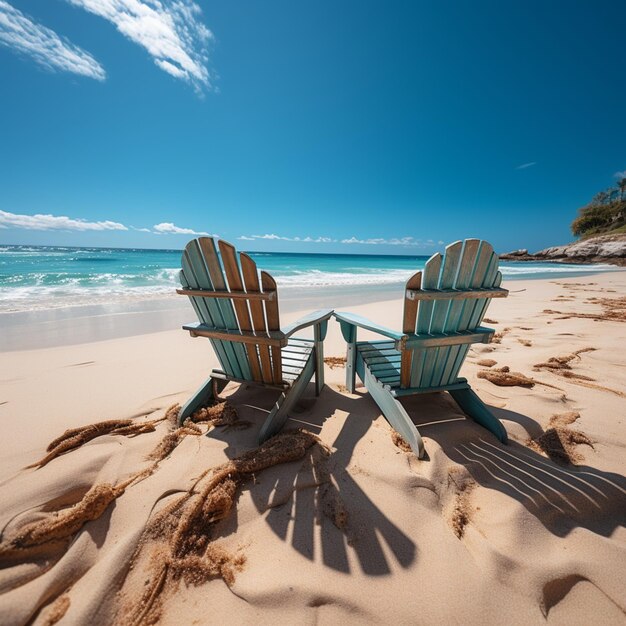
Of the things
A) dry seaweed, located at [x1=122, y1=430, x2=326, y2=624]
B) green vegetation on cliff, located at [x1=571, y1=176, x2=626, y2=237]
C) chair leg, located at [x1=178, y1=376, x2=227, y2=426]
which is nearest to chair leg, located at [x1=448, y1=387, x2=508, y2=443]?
dry seaweed, located at [x1=122, y1=430, x2=326, y2=624]

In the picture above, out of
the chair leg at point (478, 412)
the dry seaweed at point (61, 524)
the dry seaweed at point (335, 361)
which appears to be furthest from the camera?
the dry seaweed at point (335, 361)

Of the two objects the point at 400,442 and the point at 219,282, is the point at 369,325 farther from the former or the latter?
the point at 219,282

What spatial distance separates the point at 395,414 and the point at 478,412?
718 millimetres

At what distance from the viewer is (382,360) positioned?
2719 millimetres

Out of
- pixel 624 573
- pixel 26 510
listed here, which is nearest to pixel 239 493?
pixel 26 510

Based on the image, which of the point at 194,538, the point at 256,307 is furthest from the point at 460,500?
the point at 256,307

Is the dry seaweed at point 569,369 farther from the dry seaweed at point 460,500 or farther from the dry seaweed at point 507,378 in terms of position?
the dry seaweed at point 460,500

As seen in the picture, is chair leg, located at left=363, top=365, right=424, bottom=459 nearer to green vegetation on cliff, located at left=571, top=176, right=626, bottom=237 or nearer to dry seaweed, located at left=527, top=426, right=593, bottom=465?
dry seaweed, located at left=527, top=426, right=593, bottom=465

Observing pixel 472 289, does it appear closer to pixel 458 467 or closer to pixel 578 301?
pixel 458 467

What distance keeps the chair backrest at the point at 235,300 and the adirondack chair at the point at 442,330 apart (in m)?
0.90

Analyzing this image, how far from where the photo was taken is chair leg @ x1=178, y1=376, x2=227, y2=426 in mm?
2302

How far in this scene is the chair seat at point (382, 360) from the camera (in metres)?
2.38

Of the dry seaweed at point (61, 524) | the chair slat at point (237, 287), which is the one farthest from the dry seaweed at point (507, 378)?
the dry seaweed at point (61, 524)

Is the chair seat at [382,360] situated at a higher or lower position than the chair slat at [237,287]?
lower
